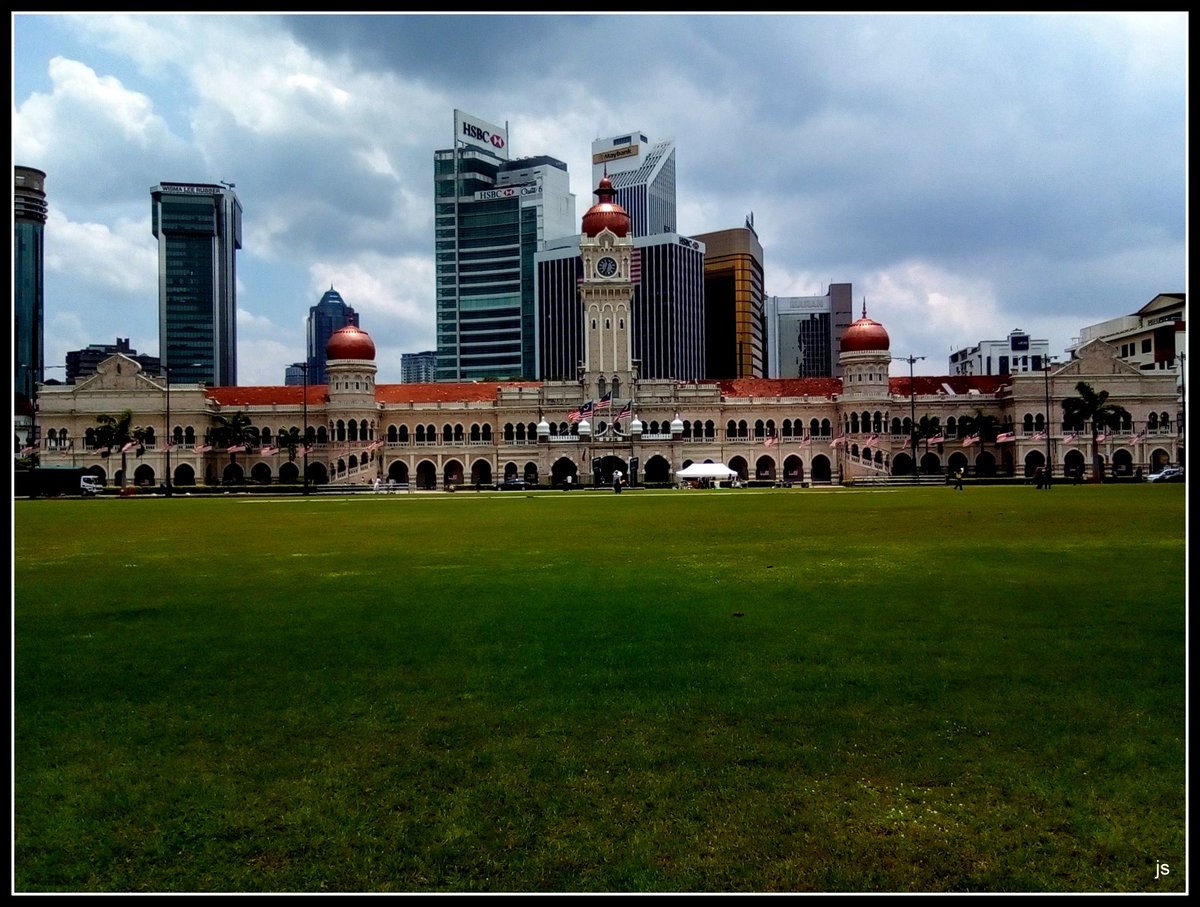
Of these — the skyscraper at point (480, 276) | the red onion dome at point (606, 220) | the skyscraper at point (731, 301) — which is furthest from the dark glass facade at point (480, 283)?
the red onion dome at point (606, 220)

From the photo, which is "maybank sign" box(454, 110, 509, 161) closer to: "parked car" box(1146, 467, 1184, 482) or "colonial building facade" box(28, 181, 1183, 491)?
"colonial building facade" box(28, 181, 1183, 491)

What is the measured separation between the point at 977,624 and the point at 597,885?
8.15 metres

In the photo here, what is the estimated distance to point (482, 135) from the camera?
17950 centimetres

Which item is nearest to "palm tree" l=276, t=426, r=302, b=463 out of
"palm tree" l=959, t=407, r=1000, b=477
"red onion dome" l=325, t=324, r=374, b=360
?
"red onion dome" l=325, t=324, r=374, b=360

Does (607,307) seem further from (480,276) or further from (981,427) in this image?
(480,276)

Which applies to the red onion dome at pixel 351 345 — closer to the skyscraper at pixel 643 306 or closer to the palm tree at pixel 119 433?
the palm tree at pixel 119 433

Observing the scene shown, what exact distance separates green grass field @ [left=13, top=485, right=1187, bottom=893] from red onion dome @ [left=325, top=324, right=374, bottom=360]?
77919 millimetres

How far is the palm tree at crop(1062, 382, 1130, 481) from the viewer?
76988mm

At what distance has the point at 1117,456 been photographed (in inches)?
3415

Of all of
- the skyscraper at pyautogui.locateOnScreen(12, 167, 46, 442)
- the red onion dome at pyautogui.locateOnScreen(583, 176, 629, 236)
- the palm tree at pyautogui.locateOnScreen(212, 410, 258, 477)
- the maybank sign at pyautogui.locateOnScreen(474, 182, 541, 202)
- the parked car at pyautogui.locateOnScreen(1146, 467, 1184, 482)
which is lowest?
the parked car at pyautogui.locateOnScreen(1146, 467, 1184, 482)

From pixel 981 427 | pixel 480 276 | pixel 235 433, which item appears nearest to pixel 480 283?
pixel 480 276

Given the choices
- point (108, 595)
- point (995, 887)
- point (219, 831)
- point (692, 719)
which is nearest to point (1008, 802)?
point (995, 887)

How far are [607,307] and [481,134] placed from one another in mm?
100880

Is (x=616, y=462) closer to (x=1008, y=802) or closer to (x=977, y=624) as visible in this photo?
(x=977, y=624)
